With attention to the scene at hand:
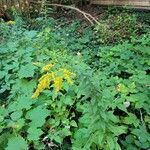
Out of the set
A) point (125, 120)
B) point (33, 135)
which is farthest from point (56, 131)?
point (125, 120)

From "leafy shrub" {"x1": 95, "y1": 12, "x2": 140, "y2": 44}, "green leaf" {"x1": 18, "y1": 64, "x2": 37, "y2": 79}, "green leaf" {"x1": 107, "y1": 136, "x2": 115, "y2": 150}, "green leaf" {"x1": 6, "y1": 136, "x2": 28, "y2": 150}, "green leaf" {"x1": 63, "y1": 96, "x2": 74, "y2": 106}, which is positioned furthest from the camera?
"leafy shrub" {"x1": 95, "y1": 12, "x2": 140, "y2": 44}

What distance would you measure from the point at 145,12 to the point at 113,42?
2185 millimetres

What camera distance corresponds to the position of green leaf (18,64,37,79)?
4.07 metres

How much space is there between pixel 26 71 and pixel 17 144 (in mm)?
1084

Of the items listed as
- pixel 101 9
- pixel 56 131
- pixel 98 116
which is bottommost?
pixel 101 9

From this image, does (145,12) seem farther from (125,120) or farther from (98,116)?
(98,116)

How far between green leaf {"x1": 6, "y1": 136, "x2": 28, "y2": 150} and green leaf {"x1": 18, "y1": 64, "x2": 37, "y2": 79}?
916mm

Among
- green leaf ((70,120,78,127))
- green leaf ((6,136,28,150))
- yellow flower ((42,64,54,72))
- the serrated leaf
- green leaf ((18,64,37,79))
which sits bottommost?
green leaf ((6,136,28,150))

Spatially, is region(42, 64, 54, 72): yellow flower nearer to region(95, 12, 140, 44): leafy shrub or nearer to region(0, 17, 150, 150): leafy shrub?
region(0, 17, 150, 150): leafy shrub

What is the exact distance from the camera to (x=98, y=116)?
2.84 m

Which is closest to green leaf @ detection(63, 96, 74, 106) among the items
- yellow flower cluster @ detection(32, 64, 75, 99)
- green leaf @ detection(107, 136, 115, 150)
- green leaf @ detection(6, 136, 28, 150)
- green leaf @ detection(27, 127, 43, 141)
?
yellow flower cluster @ detection(32, 64, 75, 99)

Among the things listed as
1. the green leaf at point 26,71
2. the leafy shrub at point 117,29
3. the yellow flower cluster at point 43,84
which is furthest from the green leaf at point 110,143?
the leafy shrub at point 117,29

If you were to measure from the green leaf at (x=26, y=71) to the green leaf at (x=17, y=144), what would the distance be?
36.1 inches

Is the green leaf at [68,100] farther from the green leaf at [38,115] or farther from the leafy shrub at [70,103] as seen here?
the green leaf at [38,115]
